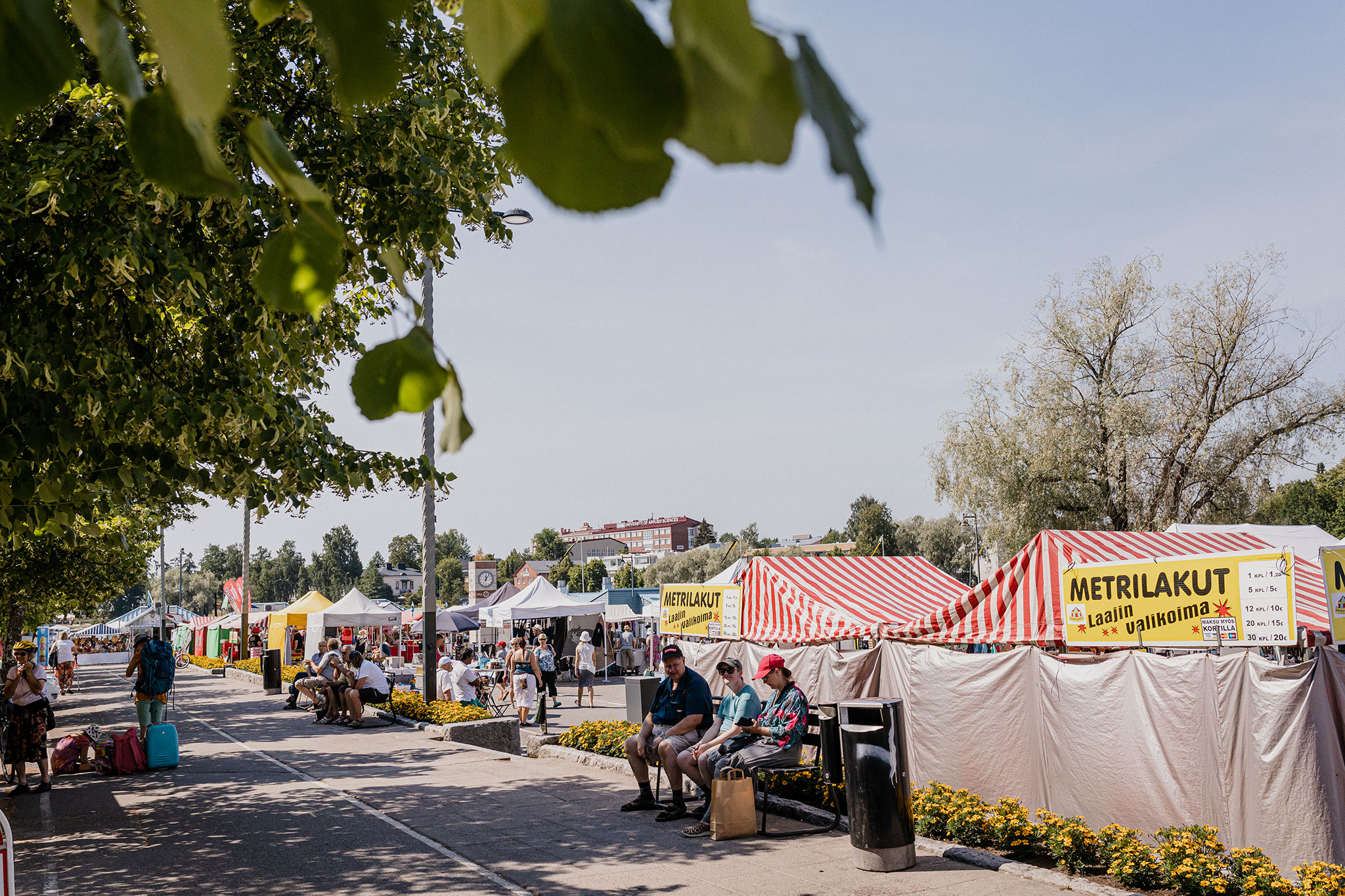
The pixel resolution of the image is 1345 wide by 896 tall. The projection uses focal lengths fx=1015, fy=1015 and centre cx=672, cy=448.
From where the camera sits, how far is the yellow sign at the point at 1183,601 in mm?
7191

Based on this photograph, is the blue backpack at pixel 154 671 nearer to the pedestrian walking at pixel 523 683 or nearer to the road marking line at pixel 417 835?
the road marking line at pixel 417 835

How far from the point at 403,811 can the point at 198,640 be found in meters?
64.5

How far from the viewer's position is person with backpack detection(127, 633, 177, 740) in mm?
13688

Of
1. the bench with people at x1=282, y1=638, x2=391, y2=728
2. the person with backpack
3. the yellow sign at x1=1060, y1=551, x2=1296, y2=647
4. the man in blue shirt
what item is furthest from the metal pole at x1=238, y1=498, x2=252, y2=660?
the yellow sign at x1=1060, y1=551, x2=1296, y2=647

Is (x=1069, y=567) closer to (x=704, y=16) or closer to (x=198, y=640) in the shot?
(x=704, y=16)

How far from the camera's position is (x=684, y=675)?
9.75 meters

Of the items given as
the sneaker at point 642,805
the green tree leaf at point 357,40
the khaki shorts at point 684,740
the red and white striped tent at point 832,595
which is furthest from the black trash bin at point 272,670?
the green tree leaf at point 357,40

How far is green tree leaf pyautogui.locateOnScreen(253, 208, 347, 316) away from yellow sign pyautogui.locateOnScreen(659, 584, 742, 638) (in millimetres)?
14603

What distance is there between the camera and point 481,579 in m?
47.7

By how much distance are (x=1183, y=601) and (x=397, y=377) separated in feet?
26.5

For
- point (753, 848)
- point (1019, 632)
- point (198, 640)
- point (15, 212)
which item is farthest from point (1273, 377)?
point (198, 640)

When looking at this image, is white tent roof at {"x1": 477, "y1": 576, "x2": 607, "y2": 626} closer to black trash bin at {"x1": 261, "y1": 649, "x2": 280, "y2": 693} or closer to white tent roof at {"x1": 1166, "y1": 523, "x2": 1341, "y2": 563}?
black trash bin at {"x1": 261, "y1": 649, "x2": 280, "y2": 693}

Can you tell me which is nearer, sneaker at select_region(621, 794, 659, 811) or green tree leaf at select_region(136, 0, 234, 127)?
green tree leaf at select_region(136, 0, 234, 127)

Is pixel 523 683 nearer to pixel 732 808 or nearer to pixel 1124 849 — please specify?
pixel 732 808
